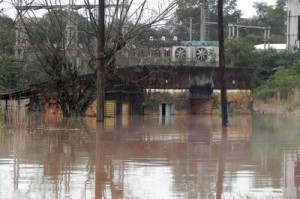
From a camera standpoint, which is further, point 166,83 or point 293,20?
point 293,20

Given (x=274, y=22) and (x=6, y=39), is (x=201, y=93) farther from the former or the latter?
(x=274, y=22)

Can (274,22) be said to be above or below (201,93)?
above

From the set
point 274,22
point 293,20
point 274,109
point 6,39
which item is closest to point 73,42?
point 6,39

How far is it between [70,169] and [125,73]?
84.6 ft

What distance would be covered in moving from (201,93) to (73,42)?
11.7m

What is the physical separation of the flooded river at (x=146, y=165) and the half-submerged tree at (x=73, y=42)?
8266 mm

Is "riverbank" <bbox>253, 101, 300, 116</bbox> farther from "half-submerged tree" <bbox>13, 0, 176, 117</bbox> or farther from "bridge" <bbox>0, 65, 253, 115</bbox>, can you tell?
"half-submerged tree" <bbox>13, 0, 176, 117</bbox>

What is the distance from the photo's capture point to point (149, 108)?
4106cm

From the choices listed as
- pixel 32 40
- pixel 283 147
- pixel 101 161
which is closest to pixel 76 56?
pixel 32 40

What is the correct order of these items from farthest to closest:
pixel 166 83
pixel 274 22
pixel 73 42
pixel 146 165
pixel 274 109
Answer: pixel 274 22
pixel 274 109
pixel 166 83
pixel 73 42
pixel 146 165

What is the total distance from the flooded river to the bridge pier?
62.8ft

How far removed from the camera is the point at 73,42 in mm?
33531

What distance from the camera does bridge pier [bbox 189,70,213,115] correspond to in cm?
4212

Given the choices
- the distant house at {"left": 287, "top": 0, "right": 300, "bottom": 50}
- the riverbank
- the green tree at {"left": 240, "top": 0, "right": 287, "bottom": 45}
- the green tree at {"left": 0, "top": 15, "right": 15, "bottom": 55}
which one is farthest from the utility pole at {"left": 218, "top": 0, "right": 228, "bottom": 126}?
the green tree at {"left": 240, "top": 0, "right": 287, "bottom": 45}
